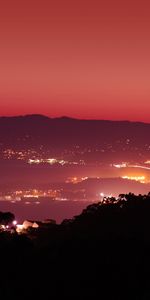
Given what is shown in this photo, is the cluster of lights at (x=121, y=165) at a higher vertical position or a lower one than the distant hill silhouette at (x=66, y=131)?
lower

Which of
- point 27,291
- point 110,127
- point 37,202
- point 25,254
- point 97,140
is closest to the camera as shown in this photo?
point 27,291

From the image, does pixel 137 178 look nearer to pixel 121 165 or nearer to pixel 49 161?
pixel 121 165

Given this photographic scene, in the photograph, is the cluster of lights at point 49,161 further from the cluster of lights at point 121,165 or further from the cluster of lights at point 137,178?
the cluster of lights at point 137,178

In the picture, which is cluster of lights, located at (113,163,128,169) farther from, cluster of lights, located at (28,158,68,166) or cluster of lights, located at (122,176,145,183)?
cluster of lights, located at (28,158,68,166)

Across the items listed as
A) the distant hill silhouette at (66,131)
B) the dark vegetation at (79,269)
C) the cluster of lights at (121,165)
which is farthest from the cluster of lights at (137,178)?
the dark vegetation at (79,269)

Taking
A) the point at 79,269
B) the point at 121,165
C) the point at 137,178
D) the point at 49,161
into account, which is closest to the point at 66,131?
the point at 49,161

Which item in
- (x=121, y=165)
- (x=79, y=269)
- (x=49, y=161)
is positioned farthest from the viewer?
(x=49, y=161)

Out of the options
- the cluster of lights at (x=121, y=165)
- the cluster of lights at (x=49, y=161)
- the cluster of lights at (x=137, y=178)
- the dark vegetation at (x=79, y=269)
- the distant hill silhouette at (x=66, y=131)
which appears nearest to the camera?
the dark vegetation at (x=79, y=269)

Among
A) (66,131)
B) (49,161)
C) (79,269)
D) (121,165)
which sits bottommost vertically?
(79,269)


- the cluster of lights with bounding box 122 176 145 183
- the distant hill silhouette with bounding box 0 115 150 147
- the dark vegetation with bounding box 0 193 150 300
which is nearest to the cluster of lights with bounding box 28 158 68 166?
the distant hill silhouette with bounding box 0 115 150 147

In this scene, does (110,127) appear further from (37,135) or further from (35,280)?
(35,280)

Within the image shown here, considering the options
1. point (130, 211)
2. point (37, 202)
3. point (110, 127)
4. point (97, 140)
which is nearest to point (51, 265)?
point (130, 211)
